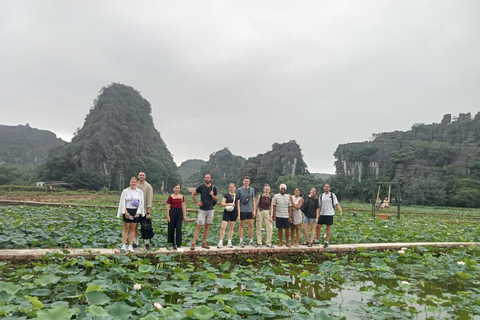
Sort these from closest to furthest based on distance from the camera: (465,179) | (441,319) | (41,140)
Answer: (441,319), (465,179), (41,140)

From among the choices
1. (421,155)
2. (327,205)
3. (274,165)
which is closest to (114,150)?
(274,165)

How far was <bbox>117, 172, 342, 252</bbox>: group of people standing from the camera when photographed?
15.6ft

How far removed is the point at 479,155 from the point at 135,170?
2214 inches

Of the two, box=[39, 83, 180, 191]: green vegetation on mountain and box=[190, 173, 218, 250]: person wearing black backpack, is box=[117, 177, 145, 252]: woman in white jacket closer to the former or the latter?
box=[190, 173, 218, 250]: person wearing black backpack

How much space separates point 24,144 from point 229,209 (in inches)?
4277

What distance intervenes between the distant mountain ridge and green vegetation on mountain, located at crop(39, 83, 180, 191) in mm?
23988

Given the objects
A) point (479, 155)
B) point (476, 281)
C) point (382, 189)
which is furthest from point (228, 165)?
point (476, 281)

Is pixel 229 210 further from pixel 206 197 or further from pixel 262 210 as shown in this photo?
pixel 262 210

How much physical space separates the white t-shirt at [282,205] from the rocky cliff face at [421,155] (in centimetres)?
3926

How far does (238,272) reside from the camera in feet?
12.0

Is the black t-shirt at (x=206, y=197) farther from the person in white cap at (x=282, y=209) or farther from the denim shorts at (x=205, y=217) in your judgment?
the person in white cap at (x=282, y=209)

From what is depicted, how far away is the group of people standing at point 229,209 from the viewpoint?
477 centimetres

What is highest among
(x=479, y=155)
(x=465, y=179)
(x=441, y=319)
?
(x=479, y=155)

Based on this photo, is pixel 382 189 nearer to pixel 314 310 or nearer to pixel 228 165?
pixel 314 310
